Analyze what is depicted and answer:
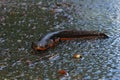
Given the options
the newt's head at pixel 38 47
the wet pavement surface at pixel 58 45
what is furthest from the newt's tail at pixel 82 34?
the newt's head at pixel 38 47

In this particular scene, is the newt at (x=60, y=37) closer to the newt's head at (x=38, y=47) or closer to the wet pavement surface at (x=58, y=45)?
the newt's head at (x=38, y=47)

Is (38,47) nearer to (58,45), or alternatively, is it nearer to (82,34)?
(58,45)

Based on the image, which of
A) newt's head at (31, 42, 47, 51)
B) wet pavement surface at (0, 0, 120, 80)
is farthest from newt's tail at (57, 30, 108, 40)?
newt's head at (31, 42, 47, 51)

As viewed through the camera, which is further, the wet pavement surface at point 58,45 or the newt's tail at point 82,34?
the newt's tail at point 82,34

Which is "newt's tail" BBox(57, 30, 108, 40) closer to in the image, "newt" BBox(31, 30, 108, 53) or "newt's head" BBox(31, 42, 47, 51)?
"newt" BBox(31, 30, 108, 53)

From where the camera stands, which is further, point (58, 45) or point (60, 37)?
point (60, 37)

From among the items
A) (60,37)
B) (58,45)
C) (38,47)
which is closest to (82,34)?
(60,37)
